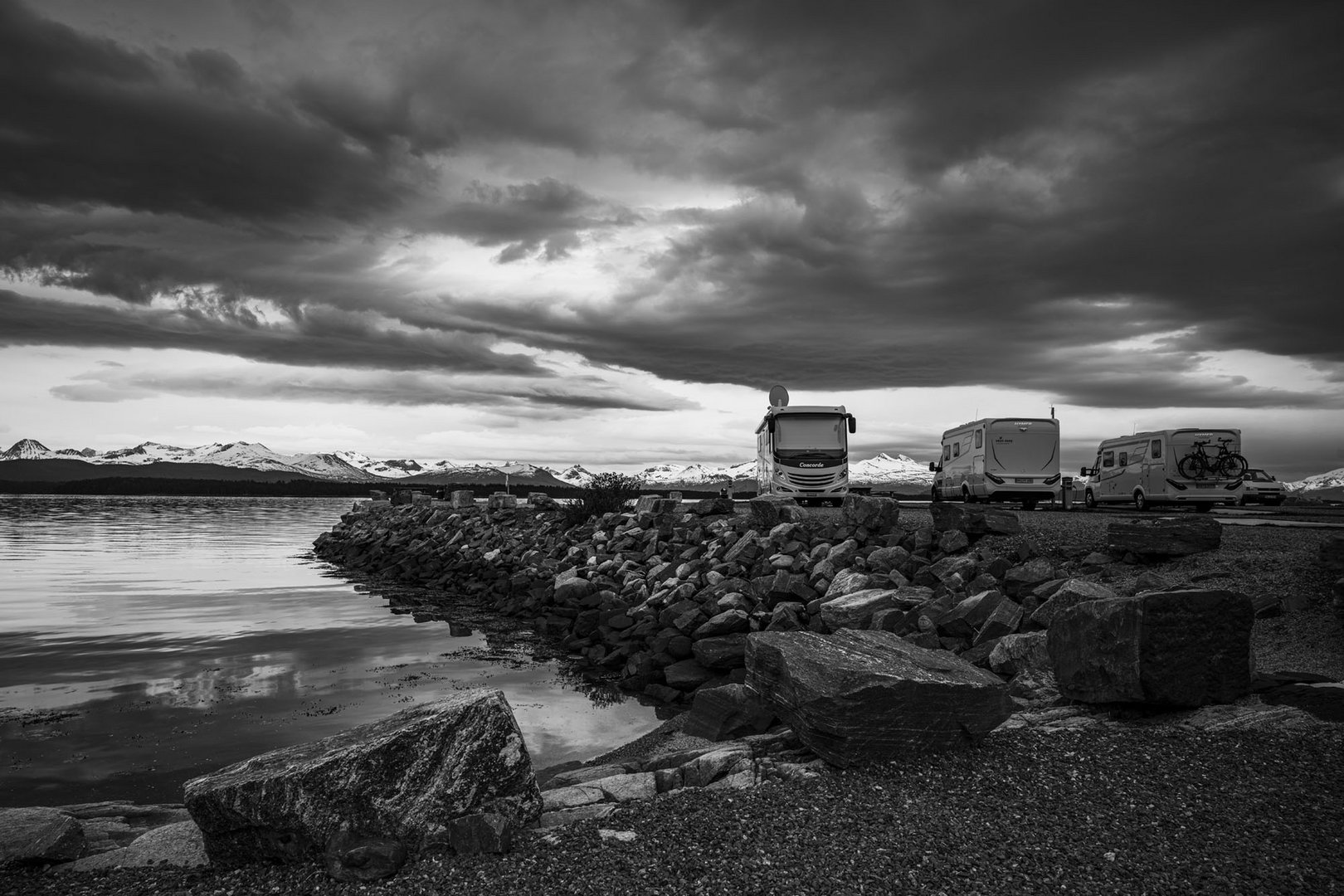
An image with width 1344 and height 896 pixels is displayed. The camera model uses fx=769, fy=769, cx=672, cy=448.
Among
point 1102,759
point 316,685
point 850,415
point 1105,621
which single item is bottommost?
point 316,685

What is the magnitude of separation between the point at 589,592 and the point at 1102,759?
16.6 metres

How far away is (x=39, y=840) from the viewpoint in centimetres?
637

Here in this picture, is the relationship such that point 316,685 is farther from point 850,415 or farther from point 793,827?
point 850,415

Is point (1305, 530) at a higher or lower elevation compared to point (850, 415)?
lower

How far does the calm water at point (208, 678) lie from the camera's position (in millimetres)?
10570

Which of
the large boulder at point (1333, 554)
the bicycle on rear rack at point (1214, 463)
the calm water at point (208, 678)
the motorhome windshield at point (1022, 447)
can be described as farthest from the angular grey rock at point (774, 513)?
the bicycle on rear rack at point (1214, 463)

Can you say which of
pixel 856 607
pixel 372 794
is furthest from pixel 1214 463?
pixel 372 794

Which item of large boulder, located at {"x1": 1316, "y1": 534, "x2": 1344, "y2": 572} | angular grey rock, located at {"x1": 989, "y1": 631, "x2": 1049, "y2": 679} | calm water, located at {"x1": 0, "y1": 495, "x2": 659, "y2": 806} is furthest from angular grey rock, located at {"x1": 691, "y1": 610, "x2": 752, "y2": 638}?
large boulder, located at {"x1": 1316, "y1": 534, "x2": 1344, "y2": 572}

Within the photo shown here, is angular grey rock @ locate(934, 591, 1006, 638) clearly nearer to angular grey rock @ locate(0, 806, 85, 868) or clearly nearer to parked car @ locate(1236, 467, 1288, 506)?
angular grey rock @ locate(0, 806, 85, 868)

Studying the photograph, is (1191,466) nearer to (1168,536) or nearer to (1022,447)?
(1022,447)

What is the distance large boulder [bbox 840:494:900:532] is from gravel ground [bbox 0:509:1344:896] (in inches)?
427

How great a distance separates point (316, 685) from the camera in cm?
1462

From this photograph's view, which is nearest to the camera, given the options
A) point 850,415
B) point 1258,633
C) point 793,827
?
point 793,827

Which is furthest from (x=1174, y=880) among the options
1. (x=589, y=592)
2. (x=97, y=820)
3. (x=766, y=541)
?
(x=589, y=592)
